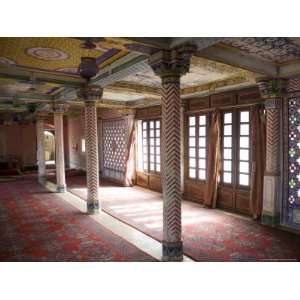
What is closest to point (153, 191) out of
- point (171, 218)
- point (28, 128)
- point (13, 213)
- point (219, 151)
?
point (219, 151)

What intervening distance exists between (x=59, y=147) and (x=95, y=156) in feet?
12.0

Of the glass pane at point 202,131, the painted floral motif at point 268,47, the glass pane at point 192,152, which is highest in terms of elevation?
the painted floral motif at point 268,47

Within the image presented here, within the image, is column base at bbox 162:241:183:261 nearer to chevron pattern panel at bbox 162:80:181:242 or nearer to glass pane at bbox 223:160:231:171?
chevron pattern panel at bbox 162:80:181:242

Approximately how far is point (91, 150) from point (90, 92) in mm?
1506

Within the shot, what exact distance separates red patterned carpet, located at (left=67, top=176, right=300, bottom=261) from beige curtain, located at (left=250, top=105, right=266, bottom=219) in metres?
0.46

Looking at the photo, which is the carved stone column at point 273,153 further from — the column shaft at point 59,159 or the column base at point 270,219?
the column shaft at point 59,159

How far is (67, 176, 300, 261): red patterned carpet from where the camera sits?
4.90 metres

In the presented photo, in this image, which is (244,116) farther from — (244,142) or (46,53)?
(46,53)

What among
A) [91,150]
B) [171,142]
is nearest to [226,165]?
[91,150]

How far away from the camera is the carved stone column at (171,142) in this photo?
426 centimetres

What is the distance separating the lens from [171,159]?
439 cm

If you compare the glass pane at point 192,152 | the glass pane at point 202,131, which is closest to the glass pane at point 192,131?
the glass pane at point 202,131

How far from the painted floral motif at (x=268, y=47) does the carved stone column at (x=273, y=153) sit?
1.10 m

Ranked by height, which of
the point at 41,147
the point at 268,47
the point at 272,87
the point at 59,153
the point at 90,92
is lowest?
the point at 59,153
